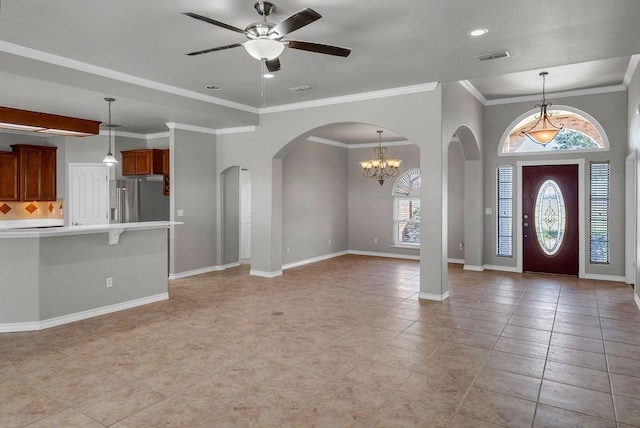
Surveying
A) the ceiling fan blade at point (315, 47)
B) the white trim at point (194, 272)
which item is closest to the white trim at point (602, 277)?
the ceiling fan blade at point (315, 47)

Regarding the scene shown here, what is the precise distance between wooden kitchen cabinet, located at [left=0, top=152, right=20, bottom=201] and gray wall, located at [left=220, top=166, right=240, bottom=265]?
12.1 feet

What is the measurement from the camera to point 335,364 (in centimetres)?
→ 355

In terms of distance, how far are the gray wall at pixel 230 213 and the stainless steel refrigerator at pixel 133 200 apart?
156 cm

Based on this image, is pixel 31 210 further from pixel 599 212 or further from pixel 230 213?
pixel 599 212

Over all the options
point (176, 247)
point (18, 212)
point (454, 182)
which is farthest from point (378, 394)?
point (18, 212)

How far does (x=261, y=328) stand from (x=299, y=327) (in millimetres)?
408

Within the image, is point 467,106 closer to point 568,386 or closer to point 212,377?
point 568,386

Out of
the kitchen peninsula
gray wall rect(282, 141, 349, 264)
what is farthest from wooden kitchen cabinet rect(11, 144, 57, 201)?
gray wall rect(282, 141, 349, 264)

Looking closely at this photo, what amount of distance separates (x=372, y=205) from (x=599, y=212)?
4.69m

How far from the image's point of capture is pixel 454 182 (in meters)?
9.01

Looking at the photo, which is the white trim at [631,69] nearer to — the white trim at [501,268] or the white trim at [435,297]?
the white trim at [501,268]

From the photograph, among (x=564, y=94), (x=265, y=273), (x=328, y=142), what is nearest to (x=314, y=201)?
(x=328, y=142)

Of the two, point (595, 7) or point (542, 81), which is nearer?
point (595, 7)

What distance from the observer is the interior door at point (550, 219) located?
24.1 ft
